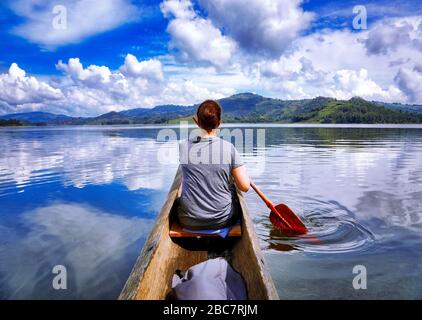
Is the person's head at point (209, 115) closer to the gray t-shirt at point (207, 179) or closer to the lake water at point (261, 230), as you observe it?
the gray t-shirt at point (207, 179)

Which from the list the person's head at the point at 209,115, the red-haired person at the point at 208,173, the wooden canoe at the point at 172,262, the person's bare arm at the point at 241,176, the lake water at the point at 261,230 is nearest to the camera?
the wooden canoe at the point at 172,262

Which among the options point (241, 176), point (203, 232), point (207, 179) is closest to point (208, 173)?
point (207, 179)

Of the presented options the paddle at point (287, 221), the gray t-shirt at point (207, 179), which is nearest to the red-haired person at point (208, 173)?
the gray t-shirt at point (207, 179)

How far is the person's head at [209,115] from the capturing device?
4.70 meters

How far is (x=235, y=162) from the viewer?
195 inches

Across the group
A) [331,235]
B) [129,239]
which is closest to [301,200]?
[331,235]

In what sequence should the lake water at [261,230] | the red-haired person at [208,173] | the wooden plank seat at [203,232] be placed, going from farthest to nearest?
the lake water at [261,230]
the wooden plank seat at [203,232]
the red-haired person at [208,173]

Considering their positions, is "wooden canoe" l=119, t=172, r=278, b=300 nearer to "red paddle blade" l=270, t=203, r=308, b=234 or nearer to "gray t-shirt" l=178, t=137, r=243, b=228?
"gray t-shirt" l=178, t=137, r=243, b=228

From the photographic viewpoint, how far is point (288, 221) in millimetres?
8141

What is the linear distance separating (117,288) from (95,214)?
4751mm

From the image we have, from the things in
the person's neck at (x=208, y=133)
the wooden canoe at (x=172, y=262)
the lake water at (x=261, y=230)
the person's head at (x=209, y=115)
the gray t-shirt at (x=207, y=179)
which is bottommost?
the lake water at (x=261, y=230)

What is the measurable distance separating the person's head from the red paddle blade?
4044mm

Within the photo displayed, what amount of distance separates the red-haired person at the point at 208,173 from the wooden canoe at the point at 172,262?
0.42 metres
